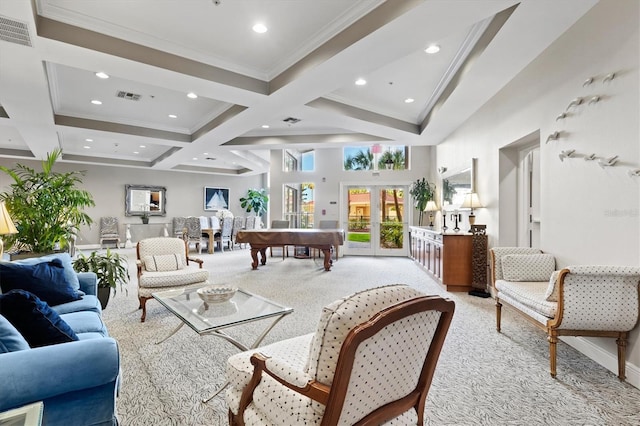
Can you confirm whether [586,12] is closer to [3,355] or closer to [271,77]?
[271,77]

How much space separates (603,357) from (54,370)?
3.54 metres

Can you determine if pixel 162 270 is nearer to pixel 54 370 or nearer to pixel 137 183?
pixel 54 370

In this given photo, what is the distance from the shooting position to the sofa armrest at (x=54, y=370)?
1227mm

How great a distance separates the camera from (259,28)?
10.8ft

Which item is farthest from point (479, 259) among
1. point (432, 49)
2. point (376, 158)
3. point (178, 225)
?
point (178, 225)

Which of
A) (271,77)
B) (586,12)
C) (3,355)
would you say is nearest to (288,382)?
(3,355)

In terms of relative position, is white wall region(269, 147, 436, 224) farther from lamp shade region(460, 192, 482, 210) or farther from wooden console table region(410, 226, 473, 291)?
wooden console table region(410, 226, 473, 291)

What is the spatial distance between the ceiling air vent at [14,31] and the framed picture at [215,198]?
9982 millimetres

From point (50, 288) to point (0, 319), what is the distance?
1.31m

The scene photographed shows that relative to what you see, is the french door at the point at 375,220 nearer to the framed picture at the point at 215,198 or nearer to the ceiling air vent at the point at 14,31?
the framed picture at the point at 215,198

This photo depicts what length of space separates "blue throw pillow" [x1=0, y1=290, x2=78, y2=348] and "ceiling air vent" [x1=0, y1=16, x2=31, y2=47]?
2.48m

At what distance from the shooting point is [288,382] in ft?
4.03

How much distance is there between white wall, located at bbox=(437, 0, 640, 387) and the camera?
2363mm

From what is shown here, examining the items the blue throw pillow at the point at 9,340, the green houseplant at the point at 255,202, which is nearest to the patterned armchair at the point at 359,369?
the blue throw pillow at the point at 9,340
